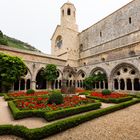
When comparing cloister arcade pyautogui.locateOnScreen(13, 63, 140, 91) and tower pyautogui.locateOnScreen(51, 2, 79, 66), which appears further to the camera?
tower pyautogui.locateOnScreen(51, 2, 79, 66)

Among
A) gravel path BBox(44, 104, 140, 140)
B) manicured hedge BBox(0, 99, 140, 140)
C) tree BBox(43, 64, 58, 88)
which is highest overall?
tree BBox(43, 64, 58, 88)

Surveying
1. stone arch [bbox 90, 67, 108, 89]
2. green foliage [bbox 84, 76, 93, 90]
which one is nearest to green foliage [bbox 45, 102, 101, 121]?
stone arch [bbox 90, 67, 108, 89]

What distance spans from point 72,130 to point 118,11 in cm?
2484

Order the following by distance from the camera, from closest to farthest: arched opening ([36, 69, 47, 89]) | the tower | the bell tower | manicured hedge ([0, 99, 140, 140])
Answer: manicured hedge ([0, 99, 140, 140]) < arched opening ([36, 69, 47, 89]) < the tower < the bell tower

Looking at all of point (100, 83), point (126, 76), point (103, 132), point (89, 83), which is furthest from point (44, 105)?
point (100, 83)

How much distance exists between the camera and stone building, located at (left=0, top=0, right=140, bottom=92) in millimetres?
18141

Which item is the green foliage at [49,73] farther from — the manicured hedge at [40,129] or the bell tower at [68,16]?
the manicured hedge at [40,129]

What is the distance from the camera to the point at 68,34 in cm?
2992

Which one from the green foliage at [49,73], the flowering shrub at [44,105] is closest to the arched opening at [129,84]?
the flowering shrub at [44,105]

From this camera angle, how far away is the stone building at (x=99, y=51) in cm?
1814

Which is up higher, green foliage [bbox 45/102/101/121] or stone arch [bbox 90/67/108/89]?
stone arch [bbox 90/67/108/89]

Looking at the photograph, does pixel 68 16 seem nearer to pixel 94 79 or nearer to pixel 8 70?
A: pixel 94 79

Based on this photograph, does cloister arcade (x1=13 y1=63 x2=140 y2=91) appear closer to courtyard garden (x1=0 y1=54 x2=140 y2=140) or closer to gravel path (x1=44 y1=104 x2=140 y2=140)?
courtyard garden (x1=0 y1=54 x2=140 y2=140)

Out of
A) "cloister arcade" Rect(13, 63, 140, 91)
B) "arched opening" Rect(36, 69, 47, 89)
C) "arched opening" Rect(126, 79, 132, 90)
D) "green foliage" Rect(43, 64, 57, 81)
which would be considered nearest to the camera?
"cloister arcade" Rect(13, 63, 140, 91)
